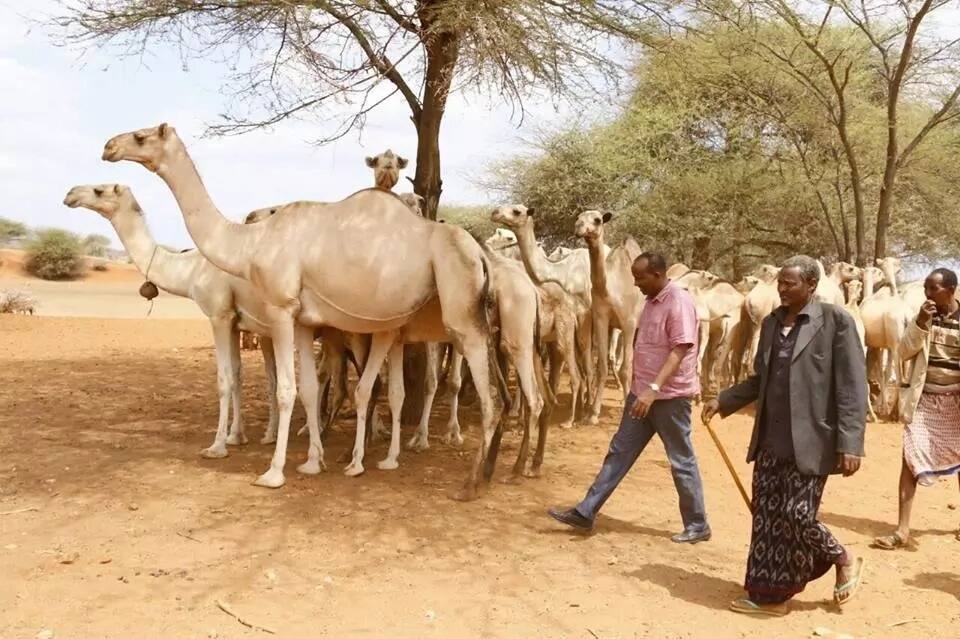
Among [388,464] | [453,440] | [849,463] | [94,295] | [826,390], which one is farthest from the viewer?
[94,295]

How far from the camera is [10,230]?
1886 inches

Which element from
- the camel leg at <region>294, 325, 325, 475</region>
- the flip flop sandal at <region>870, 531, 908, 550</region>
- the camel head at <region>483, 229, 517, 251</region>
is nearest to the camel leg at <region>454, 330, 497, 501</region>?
the camel leg at <region>294, 325, 325, 475</region>

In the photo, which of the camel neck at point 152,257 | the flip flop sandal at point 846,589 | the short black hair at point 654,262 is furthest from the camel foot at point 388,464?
the flip flop sandal at point 846,589

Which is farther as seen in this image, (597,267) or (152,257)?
(597,267)

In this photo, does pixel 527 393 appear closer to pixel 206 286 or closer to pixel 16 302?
pixel 206 286

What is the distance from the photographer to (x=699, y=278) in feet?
49.5

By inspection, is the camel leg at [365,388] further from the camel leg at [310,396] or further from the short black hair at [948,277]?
the short black hair at [948,277]

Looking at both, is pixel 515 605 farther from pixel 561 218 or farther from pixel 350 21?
pixel 561 218

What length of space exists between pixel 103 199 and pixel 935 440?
748 cm

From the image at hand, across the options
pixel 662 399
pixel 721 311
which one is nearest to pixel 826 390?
pixel 662 399

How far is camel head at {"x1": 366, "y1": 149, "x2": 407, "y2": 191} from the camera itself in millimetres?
8523

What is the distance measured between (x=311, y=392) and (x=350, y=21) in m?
4.01

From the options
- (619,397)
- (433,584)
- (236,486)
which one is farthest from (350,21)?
(619,397)

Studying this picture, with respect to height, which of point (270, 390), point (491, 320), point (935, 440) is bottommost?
point (270, 390)
